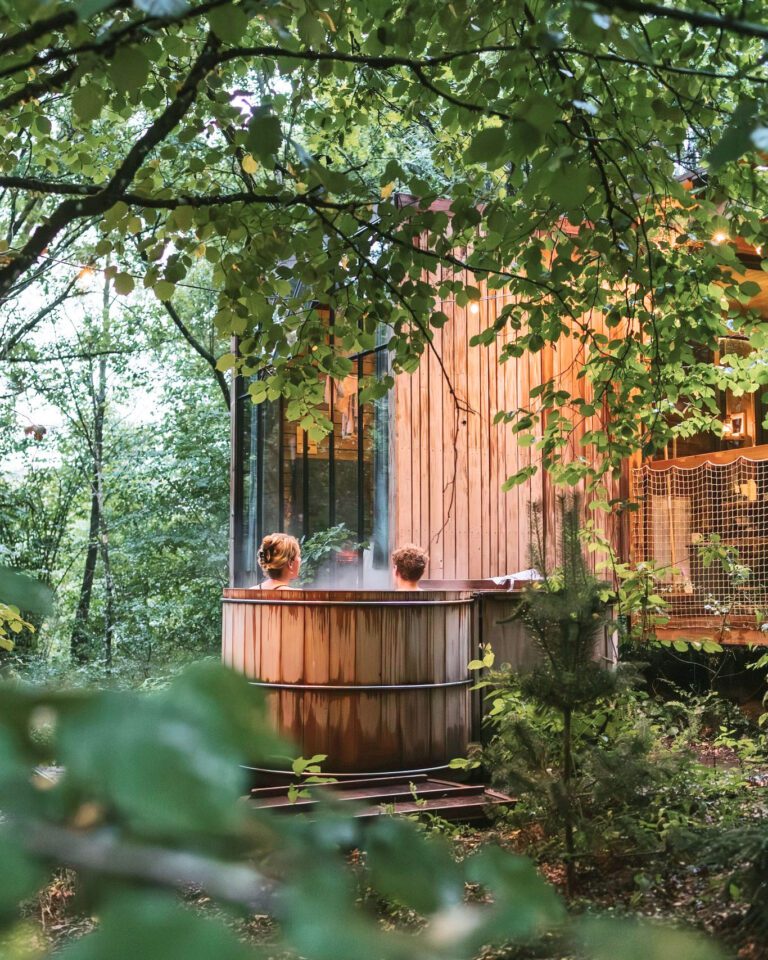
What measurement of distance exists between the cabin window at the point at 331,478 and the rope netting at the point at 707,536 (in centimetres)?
272

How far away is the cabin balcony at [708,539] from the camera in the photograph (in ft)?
27.9

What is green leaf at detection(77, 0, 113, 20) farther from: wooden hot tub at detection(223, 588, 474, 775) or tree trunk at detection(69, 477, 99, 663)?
tree trunk at detection(69, 477, 99, 663)

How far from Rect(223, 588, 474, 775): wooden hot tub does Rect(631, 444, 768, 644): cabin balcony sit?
9.90ft

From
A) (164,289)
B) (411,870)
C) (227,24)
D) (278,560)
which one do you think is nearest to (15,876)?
(411,870)

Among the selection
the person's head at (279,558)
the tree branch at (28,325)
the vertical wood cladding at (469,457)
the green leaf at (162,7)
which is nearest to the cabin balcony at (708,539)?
the vertical wood cladding at (469,457)

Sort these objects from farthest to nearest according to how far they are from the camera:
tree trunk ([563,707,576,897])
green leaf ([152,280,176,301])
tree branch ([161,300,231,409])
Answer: tree branch ([161,300,231,409]), tree trunk ([563,707,576,897]), green leaf ([152,280,176,301])

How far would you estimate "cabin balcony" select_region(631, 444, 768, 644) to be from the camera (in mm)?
8500

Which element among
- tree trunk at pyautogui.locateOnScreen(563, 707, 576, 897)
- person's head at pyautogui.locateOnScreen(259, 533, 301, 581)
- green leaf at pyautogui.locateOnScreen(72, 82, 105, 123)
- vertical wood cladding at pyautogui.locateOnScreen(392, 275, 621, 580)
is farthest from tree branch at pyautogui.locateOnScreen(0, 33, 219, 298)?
vertical wood cladding at pyautogui.locateOnScreen(392, 275, 621, 580)

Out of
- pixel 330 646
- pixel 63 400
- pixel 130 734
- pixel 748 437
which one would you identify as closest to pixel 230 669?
pixel 130 734

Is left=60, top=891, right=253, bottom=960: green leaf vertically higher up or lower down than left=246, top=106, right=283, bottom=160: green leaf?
lower down

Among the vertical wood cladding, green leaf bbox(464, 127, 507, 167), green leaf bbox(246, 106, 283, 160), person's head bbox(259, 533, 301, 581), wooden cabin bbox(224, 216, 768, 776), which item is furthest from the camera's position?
the vertical wood cladding

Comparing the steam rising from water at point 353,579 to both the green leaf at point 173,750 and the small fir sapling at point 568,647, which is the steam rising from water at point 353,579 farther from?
the green leaf at point 173,750

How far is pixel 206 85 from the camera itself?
3.58 metres

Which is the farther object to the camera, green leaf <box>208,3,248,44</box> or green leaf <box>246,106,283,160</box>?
green leaf <box>246,106,283,160</box>
